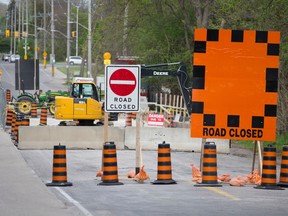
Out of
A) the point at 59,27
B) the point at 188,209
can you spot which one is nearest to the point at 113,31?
the point at 188,209

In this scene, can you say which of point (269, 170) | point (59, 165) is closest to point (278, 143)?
point (269, 170)

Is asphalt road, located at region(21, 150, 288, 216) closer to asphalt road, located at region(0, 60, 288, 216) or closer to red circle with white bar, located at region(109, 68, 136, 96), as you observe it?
asphalt road, located at region(0, 60, 288, 216)

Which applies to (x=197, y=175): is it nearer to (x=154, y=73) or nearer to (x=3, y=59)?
(x=154, y=73)

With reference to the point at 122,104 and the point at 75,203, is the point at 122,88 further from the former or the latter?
the point at 75,203

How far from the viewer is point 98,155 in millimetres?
26422

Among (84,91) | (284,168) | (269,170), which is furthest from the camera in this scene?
(84,91)

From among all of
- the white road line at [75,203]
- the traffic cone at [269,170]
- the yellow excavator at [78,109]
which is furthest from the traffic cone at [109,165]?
the yellow excavator at [78,109]

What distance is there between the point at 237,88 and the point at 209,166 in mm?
1799

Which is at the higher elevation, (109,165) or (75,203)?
(109,165)

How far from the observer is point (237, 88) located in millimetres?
16953

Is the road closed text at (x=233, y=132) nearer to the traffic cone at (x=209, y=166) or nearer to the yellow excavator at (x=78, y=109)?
the traffic cone at (x=209, y=166)

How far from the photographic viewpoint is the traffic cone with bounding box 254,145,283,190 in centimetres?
1633

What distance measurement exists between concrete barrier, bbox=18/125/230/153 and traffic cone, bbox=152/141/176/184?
11.2 m

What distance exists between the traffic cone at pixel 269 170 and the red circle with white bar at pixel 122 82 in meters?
3.40
